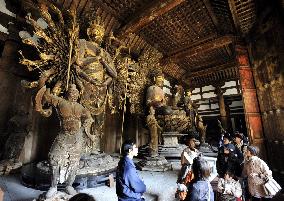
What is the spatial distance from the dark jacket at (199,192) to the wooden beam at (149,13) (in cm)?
492

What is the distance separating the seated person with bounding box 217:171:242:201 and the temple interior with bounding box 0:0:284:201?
189 centimetres

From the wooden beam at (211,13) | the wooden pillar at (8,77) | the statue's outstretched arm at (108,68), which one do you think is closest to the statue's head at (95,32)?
the statue's outstretched arm at (108,68)


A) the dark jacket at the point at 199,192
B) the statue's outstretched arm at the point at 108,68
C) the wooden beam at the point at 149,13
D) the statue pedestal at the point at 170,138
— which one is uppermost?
the wooden beam at the point at 149,13

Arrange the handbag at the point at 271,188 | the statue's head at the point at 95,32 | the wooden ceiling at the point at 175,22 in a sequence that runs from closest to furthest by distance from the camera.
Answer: the handbag at the point at 271,188
the statue's head at the point at 95,32
the wooden ceiling at the point at 175,22

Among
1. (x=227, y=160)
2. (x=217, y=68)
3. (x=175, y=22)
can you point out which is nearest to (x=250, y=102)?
(x=227, y=160)

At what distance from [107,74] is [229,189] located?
441cm

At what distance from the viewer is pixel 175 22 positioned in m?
7.09

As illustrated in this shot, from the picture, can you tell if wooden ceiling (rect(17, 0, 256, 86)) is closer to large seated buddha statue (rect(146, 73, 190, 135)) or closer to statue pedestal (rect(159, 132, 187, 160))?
large seated buddha statue (rect(146, 73, 190, 135))

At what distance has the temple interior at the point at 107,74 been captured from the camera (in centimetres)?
414

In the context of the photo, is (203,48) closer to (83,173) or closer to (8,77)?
(83,173)

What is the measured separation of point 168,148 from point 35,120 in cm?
519

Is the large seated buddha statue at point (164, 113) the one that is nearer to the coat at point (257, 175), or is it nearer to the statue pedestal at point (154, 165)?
the statue pedestal at point (154, 165)

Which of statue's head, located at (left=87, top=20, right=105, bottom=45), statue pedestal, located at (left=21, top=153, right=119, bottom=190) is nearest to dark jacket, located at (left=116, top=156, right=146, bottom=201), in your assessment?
statue pedestal, located at (left=21, top=153, right=119, bottom=190)

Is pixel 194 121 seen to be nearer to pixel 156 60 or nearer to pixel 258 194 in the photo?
pixel 156 60
